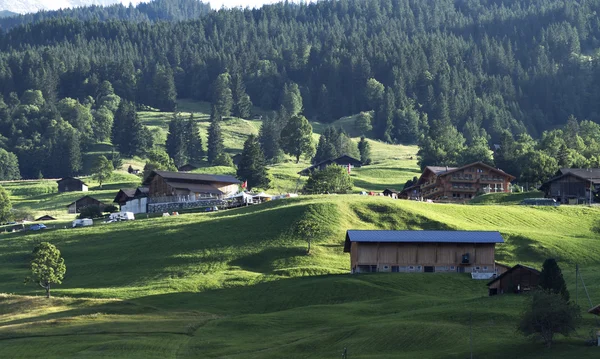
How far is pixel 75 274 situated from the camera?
124 m

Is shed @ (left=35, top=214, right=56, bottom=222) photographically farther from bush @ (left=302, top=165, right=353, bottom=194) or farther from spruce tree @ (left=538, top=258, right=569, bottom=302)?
spruce tree @ (left=538, top=258, right=569, bottom=302)

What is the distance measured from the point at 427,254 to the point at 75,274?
130 ft

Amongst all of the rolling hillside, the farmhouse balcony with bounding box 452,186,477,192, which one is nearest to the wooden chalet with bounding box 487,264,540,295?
the rolling hillside

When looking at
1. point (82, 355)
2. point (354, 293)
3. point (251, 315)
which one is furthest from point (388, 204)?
point (82, 355)

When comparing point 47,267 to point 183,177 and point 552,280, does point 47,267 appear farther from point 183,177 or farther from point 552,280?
point 183,177

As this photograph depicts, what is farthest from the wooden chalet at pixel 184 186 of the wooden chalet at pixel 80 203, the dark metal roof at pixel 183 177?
the wooden chalet at pixel 80 203

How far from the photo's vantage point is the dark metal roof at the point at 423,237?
119 metres

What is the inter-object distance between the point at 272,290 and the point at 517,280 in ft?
80.1

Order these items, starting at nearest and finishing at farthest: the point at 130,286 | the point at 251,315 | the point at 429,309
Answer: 1. the point at 429,309
2. the point at 251,315
3. the point at 130,286

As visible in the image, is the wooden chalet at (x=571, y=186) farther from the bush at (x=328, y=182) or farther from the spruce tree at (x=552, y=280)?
the spruce tree at (x=552, y=280)

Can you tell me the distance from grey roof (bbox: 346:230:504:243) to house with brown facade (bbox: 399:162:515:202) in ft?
206

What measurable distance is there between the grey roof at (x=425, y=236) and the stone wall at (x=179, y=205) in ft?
176

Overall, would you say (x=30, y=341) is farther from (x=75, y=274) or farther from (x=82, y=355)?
(x=75, y=274)

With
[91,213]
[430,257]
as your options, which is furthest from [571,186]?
[91,213]
